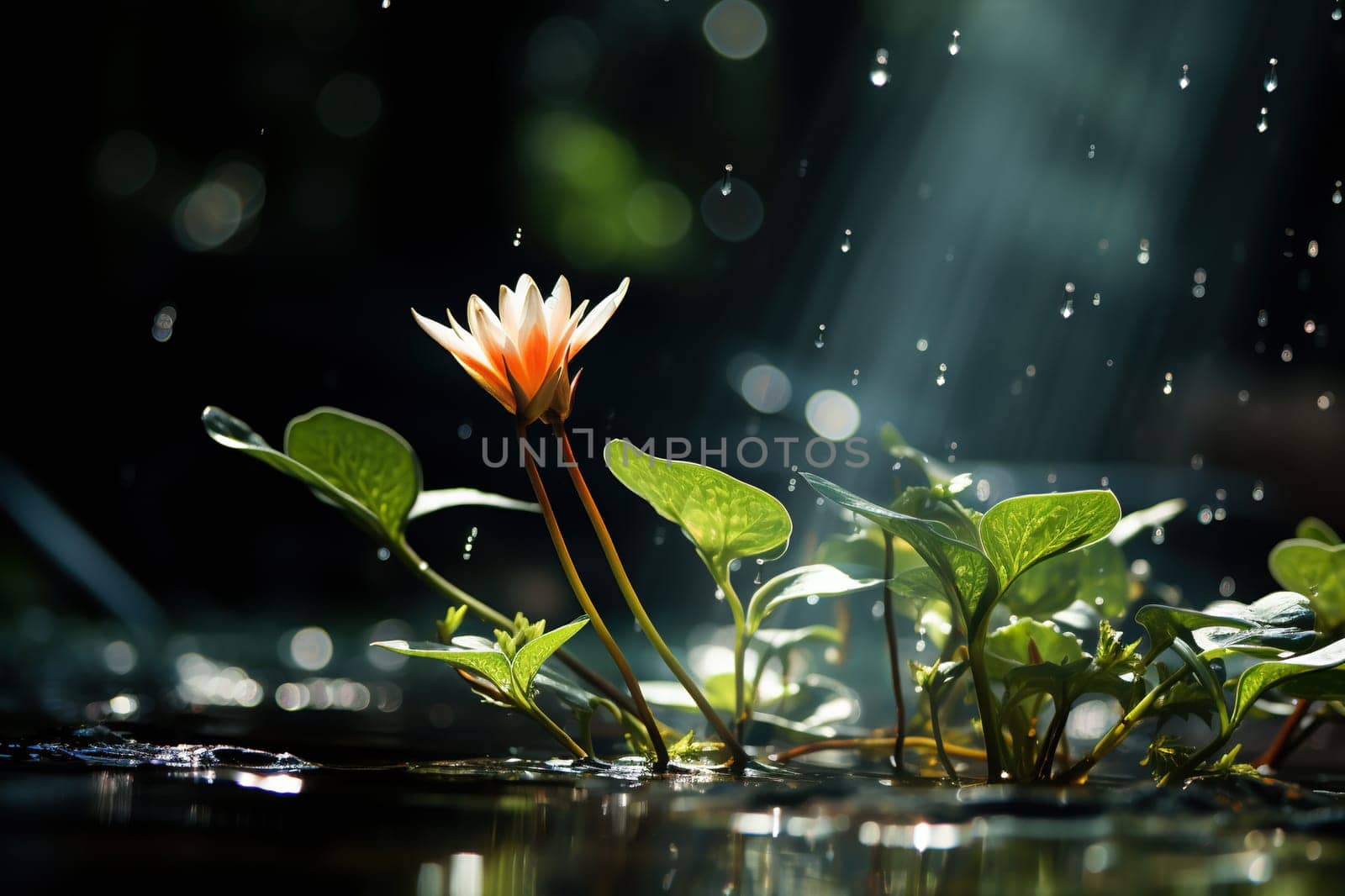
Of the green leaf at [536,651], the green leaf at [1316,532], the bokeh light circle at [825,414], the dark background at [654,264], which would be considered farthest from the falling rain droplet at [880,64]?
the green leaf at [536,651]

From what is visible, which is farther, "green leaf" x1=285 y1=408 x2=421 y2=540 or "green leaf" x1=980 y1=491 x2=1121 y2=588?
"green leaf" x1=285 y1=408 x2=421 y2=540

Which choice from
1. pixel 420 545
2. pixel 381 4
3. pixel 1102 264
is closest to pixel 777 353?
pixel 1102 264

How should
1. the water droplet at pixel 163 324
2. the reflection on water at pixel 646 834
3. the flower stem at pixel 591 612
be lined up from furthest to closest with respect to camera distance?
the water droplet at pixel 163 324
the flower stem at pixel 591 612
the reflection on water at pixel 646 834

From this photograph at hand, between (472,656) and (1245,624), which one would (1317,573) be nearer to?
(1245,624)

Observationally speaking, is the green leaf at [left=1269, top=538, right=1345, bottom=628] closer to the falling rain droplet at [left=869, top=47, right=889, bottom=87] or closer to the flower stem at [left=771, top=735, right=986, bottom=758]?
the flower stem at [left=771, top=735, right=986, bottom=758]

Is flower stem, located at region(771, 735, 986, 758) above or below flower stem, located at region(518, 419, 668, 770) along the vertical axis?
below

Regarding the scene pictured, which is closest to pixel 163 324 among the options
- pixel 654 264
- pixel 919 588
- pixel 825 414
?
Result: pixel 654 264

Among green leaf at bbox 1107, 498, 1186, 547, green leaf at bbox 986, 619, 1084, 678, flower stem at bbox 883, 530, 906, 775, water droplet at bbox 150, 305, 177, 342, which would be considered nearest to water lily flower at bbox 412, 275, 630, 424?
flower stem at bbox 883, 530, 906, 775

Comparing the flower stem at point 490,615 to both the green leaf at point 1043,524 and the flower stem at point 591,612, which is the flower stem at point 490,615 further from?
the green leaf at point 1043,524
